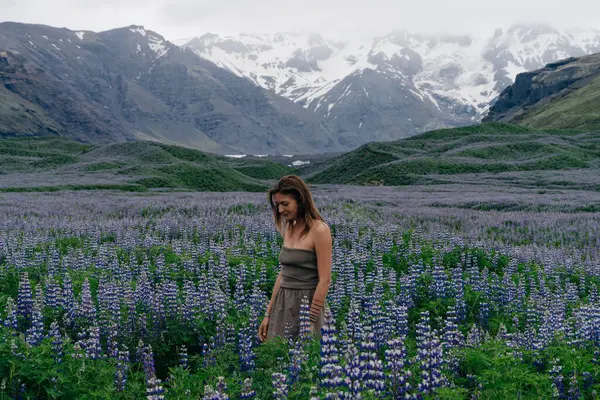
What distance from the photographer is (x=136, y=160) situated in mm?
77000

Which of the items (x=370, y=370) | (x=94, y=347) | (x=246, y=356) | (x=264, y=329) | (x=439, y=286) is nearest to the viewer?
(x=370, y=370)

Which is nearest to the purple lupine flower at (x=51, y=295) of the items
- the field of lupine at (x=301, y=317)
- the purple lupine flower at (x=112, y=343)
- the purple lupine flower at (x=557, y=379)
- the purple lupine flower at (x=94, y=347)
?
the field of lupine at (x=301, y=317)

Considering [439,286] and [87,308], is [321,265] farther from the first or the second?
[439,286]

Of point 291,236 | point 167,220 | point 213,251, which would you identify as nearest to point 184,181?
point 167,220

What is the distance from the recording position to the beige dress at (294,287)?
6.69 m

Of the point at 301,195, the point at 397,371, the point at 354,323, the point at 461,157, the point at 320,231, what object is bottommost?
the point at 397,371

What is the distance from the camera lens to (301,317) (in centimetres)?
552

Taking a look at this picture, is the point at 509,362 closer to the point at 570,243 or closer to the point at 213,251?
the point at 213,251

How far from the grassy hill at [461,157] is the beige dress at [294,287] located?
52.5 meters

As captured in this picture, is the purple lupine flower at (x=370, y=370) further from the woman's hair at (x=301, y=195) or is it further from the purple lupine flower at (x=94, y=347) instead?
the purple lupine flower at (x=94, y=347)

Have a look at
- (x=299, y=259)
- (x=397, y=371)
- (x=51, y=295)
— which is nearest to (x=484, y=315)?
(x=299, y=259)

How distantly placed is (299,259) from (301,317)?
127 cm

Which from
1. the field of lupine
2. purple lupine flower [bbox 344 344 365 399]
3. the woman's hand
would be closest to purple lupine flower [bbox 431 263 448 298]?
the field of lupine

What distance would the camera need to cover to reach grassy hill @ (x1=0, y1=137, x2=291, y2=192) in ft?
164
